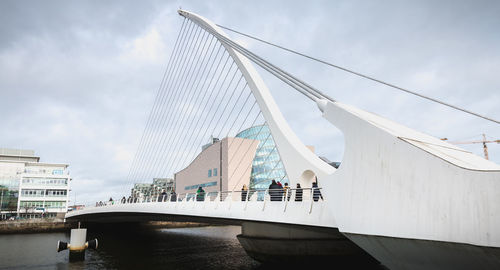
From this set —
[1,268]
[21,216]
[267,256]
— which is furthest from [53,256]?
[21,216]

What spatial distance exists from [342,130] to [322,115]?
98 cm

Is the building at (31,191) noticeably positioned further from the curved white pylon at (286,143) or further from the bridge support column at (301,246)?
the curved white pylon at (286,143)

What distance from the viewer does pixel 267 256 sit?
16.0 meters

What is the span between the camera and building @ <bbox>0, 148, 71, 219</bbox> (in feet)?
195

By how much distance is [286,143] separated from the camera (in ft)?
37.6

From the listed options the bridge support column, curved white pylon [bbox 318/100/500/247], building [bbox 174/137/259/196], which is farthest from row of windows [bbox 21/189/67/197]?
curved white pylon [bbox 318/100/500/247]

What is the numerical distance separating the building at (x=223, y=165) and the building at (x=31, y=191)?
25388 millimetres

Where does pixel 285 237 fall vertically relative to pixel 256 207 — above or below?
below

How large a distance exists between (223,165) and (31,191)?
1535 inches

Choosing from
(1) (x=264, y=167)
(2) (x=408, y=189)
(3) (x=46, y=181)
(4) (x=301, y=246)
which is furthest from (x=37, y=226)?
(2) (x=408, y=189)

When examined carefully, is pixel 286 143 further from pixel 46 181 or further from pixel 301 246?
pixel 46 181

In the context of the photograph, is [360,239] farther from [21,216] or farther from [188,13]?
[21,216]

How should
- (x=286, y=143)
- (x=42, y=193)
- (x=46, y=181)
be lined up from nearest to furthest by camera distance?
(x=286, y=143), (x=42, y=193), (x=46, y=181)

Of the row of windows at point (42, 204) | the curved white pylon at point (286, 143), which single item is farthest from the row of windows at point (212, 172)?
the curved white pylon at point (286, 143)
